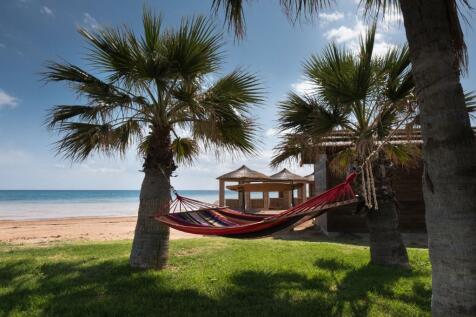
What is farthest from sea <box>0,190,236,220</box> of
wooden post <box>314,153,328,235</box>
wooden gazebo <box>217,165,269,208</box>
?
wooden post <box>314,153,328,235</box>

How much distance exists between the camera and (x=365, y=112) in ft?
17.2

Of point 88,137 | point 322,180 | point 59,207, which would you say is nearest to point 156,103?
point 88,137

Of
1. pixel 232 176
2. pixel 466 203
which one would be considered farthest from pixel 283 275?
pixel 232 176

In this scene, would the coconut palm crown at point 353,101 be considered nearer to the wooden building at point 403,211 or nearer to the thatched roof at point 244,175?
the wooden building at point 403,211

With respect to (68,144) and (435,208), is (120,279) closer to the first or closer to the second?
(68,144)

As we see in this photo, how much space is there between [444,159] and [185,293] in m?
3.05

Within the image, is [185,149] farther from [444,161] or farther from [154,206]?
[444,161]

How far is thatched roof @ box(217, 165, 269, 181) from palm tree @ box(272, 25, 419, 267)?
1041cm

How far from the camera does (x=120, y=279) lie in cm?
452

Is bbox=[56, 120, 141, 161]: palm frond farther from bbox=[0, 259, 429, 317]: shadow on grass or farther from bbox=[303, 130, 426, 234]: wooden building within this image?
bbox=[303, 130, 426, 234]: wooden building

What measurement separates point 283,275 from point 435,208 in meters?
3.05

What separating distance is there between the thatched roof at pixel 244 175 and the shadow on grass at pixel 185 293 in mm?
10948

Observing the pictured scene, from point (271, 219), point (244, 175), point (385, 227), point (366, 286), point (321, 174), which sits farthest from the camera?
point (244, 175)

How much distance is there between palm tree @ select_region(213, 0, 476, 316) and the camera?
1.96m
